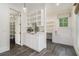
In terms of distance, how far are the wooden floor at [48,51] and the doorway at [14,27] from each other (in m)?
0.12

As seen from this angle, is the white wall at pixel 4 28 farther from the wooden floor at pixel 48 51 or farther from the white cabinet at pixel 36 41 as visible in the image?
the white cabinet at pixel 36 41

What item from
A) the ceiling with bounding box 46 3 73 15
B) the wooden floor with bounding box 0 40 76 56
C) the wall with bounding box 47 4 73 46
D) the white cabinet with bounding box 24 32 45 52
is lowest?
the wooden floor with bounding box 0 40 76 56

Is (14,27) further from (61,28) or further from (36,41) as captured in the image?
(61,28)

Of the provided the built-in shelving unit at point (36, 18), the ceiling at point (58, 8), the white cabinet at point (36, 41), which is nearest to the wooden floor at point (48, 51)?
the white cabinet at point (36, 41)

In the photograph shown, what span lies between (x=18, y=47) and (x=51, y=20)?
2.71 ft

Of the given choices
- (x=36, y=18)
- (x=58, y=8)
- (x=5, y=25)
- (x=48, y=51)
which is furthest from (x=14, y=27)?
(x=58, y=8)

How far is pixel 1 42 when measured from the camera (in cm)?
162

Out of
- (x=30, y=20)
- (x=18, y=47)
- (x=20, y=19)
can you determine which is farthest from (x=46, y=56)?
(x=20, y=19)

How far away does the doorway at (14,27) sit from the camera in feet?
5.36

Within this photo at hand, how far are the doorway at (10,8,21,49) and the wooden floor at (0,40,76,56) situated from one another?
0.12m

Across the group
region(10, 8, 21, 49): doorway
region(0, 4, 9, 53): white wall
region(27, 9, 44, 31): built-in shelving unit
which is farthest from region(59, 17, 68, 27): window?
region(0, 4, 9, 53): white wall

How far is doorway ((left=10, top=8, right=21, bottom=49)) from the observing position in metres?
1.63

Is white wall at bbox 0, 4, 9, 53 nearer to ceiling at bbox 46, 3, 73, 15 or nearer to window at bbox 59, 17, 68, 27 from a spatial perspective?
ceiling at bbox 46, 3, 73, 15

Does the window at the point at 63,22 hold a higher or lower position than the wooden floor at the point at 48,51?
higher
